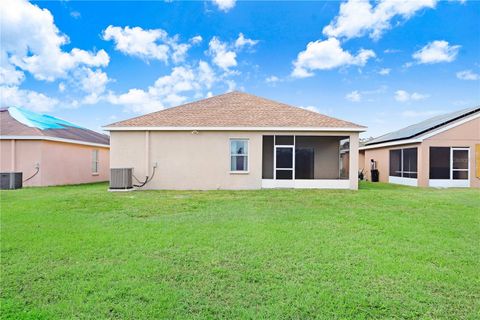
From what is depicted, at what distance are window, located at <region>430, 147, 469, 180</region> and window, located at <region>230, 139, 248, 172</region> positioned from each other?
415 inches

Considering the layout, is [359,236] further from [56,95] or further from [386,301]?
[56,95]

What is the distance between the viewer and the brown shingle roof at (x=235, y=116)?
14.4 m

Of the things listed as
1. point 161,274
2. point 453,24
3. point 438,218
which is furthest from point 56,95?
point 453,24

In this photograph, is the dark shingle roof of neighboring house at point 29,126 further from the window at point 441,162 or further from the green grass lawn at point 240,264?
the window at point 441,162

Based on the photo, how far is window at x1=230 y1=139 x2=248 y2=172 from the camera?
14547 millimetres

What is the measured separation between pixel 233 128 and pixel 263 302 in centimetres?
1120

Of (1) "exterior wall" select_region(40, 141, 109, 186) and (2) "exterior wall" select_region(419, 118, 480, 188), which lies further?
(2) "exterior wall" select_region(419, 118, 480, 188)

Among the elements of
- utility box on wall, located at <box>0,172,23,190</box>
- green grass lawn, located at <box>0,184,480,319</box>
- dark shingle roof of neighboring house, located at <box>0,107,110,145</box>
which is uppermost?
dark shingle roof of neighboring house, located at <box>0,107,110,145</box>

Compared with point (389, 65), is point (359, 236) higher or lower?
lower

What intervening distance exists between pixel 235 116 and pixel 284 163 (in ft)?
11.0

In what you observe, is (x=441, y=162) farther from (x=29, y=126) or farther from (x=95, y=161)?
(x=29, y=126)

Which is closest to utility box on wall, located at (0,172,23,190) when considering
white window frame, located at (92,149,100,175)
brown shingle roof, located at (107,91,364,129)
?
brown shingle roof, located at (107,91,364,129)

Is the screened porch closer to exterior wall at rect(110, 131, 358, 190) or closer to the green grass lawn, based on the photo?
exterior wall at rect(110, 131, 358, 190)

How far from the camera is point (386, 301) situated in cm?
344
